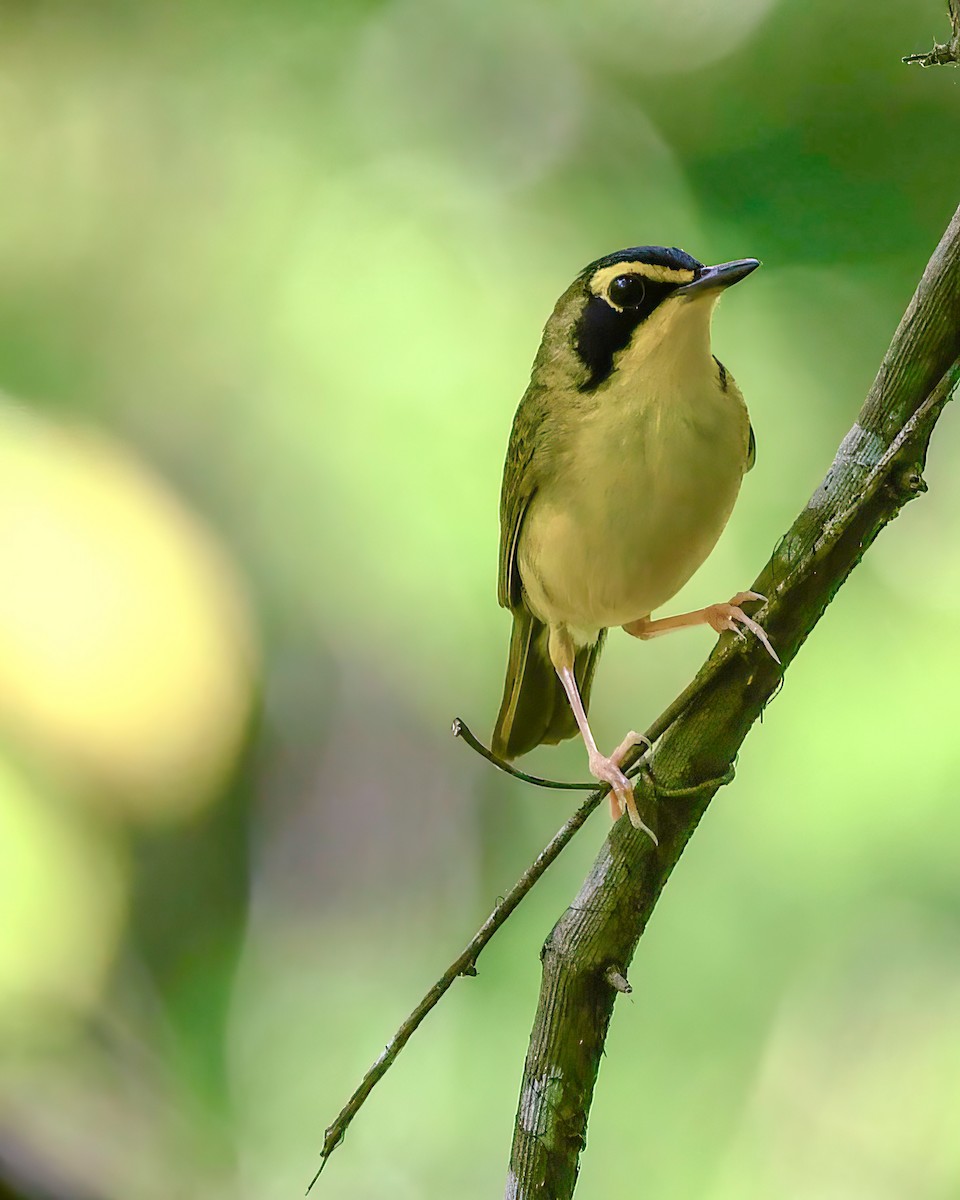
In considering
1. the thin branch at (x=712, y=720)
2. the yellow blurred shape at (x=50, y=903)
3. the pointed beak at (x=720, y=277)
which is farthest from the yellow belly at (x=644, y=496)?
the yellow blurred shape at (x=50, y=903)

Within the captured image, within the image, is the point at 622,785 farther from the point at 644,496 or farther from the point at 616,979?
the point at 644,496

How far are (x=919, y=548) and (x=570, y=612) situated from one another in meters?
1.10

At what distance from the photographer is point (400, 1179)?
2402mm

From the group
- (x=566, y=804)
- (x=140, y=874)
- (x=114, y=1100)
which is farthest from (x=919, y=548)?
(x=114, y=1100)

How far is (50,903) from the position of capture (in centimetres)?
257

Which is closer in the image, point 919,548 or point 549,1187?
point 549,1187

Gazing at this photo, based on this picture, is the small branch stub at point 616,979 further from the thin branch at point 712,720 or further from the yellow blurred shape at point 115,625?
the yellow blurred shape at point 115,625

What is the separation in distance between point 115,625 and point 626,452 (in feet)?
5.81

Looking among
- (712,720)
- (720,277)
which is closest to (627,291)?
(720,277)

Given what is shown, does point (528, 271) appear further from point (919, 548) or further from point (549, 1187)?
point (549, 1187)

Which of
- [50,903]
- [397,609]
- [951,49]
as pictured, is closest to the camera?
[951,49]

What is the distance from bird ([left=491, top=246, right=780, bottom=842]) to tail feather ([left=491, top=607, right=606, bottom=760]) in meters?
0.19

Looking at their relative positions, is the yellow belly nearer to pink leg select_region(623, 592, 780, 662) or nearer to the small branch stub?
pink leg select_region(623, 592, 780, 662)

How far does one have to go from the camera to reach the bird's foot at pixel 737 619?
96 cm
